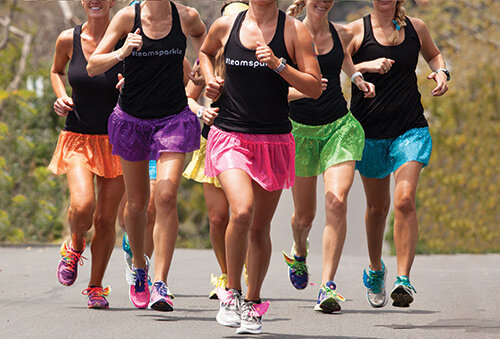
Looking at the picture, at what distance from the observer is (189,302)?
7.70 m

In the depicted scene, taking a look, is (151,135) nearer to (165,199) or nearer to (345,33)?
(165,199)

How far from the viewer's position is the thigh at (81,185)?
6.92m

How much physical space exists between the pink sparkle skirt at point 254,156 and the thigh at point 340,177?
105cm

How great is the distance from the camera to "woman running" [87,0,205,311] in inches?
251

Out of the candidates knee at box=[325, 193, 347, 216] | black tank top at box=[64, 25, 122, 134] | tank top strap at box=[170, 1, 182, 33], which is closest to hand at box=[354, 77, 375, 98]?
knee at box=[325, 193, 347, 216]

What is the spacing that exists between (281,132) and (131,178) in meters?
1.26

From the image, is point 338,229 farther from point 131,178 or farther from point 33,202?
point 33,202

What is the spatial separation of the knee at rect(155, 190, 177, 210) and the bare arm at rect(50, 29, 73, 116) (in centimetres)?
107

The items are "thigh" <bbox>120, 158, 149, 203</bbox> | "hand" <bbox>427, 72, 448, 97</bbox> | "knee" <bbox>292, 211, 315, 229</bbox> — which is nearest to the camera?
"thigh" <bbox>120, 158, 149, 203</bbox>

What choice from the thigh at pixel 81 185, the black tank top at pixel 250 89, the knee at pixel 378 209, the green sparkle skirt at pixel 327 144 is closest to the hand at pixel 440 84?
the green sparkle skirt at pixel 327 144

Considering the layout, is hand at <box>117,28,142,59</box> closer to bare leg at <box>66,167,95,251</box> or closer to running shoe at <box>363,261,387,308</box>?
bare leg at <box>66,167,95,251</box>

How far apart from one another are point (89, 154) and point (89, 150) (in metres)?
0.03

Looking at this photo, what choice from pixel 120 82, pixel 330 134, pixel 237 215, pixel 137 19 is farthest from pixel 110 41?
pixel 330 134

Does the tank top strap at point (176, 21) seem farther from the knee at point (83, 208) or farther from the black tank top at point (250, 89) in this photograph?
the knee at point (83, 208)
